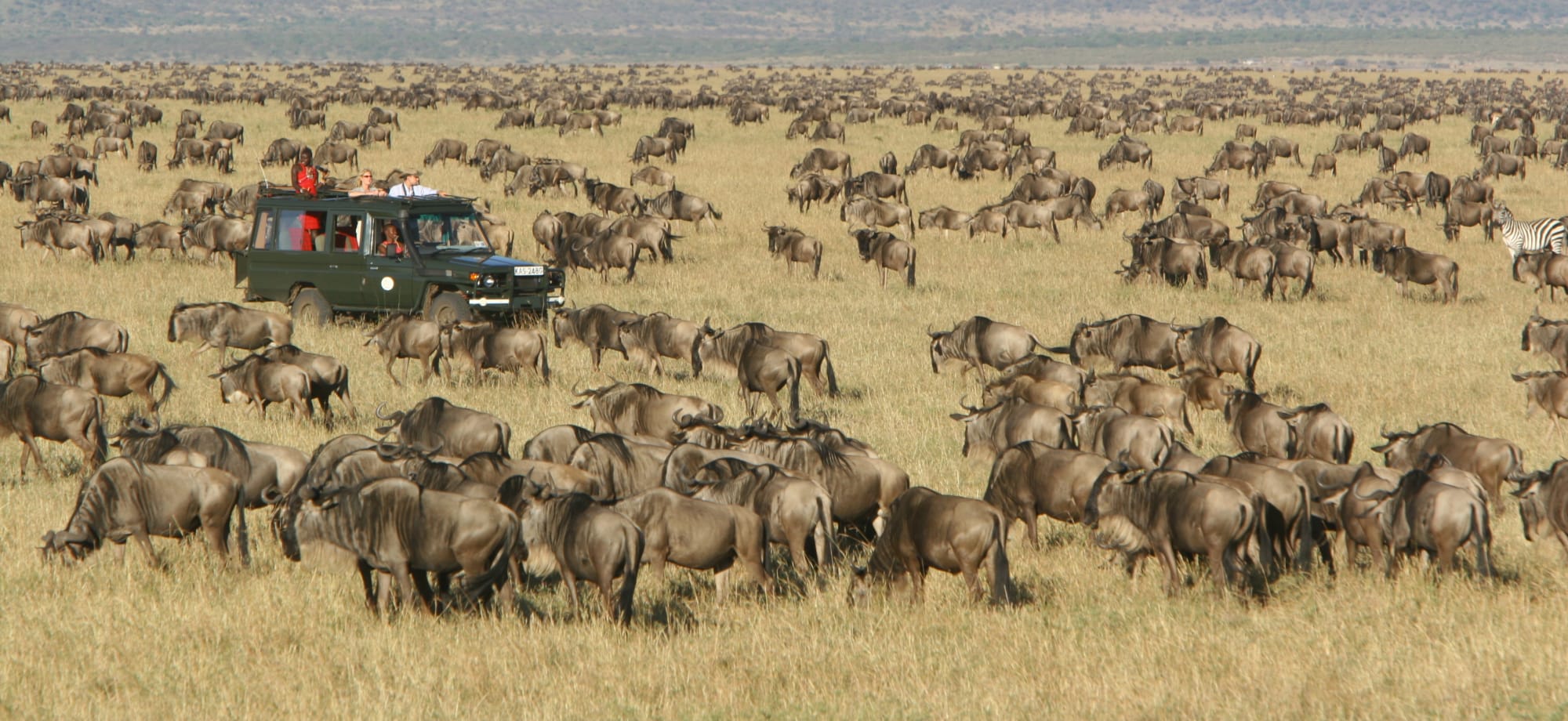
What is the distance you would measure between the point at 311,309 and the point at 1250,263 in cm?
1330

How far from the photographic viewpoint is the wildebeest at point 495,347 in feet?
49.9

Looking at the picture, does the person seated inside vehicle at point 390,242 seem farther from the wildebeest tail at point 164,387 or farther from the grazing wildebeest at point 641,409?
the grazing wildebeest at point 641,409

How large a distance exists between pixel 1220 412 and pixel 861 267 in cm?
1106

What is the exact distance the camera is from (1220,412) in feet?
48.2

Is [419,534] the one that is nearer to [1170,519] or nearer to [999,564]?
[999,564]

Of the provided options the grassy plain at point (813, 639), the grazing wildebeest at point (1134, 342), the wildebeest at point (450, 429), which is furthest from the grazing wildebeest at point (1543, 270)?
the wildebeest at point (450, 429)

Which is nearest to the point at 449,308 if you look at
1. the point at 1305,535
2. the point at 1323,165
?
the point at 1305,535

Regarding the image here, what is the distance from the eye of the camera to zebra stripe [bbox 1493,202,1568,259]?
25531mm

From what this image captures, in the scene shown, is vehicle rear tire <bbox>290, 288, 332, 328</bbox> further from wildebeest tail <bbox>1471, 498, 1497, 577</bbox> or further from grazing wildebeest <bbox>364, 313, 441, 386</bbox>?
wildebeest tail <bbox>1471, 498, 1497, 577</bbox>

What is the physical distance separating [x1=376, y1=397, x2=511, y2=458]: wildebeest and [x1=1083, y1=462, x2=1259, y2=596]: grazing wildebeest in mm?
4481

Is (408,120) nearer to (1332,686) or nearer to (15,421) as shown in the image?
(15,421)

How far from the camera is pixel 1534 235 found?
2598 cm

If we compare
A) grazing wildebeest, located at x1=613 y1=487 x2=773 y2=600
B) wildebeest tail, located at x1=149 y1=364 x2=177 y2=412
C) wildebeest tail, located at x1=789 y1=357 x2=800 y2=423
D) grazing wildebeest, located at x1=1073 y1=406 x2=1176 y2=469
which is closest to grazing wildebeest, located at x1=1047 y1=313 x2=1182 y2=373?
wildebeest tail, located at x1=789 y1=357 x2=800 y2=423

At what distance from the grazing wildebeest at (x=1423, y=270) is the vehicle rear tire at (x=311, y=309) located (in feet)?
50.2
